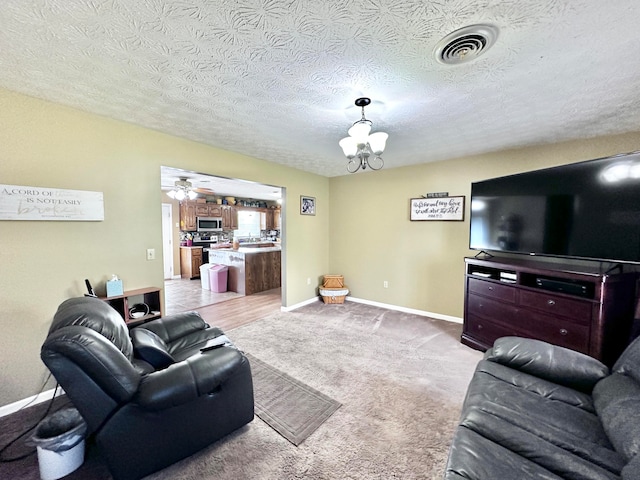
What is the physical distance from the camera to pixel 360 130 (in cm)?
194

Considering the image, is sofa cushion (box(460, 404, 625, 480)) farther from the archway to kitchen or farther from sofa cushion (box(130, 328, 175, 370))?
the archway to kitchen

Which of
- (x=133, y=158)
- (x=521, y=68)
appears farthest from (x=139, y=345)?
(x=521, y=68)

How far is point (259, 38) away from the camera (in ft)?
4.28

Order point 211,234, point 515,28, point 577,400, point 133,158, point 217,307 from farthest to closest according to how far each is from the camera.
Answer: point 211,234, point 217,307, point 133,158, point 577,400, point 515,28

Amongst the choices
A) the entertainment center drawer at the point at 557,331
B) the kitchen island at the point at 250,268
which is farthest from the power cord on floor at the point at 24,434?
the entertainment center drawer at the point at 557,331

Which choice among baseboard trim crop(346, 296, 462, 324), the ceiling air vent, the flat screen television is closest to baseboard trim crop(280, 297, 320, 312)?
baseboard trim crop(346, 296, 462, 324)

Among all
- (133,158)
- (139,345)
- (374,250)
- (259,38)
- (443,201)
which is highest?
(259,38)

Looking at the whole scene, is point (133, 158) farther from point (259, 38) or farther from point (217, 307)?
point (217, 307)

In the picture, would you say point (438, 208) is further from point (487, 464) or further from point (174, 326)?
point (174, 326)

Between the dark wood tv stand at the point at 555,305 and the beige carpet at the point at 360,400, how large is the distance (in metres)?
0.52

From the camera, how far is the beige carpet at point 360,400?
1491 millimetres

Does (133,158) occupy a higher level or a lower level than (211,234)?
higher

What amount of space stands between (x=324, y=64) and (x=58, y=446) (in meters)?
2.67

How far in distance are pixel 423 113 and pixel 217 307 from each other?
429cm
